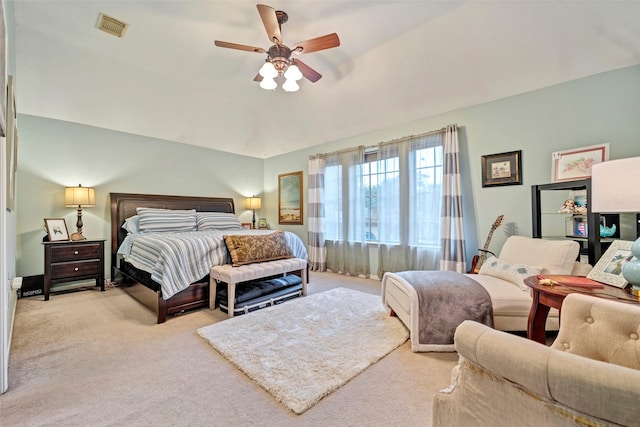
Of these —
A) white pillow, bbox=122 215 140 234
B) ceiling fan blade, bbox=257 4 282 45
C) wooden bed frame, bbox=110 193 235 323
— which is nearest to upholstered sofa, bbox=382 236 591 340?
wooden bed frame, bbox=110 193 235 323

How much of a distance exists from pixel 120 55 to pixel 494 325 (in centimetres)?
490

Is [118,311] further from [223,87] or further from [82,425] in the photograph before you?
[223,87]

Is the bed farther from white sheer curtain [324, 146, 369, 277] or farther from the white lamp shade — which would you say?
the white lamp shade

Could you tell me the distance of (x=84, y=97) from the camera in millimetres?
3742

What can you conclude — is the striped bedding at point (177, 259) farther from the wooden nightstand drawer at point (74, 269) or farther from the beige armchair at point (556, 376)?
the beige armchair at point (556, 376)

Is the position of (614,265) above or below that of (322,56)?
below

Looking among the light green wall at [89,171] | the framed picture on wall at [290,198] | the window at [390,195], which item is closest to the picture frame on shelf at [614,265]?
the window at [390,195]

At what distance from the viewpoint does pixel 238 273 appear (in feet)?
9.23

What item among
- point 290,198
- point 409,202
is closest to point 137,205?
point 290,198

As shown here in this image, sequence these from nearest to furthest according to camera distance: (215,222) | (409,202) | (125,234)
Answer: (409,202), (125,234), (215,222)

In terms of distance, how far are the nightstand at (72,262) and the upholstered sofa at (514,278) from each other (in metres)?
3.94

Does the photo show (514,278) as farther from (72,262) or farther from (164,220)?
(72,262)

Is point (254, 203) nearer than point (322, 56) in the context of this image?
No

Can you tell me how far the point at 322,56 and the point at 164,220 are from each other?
3359mm
